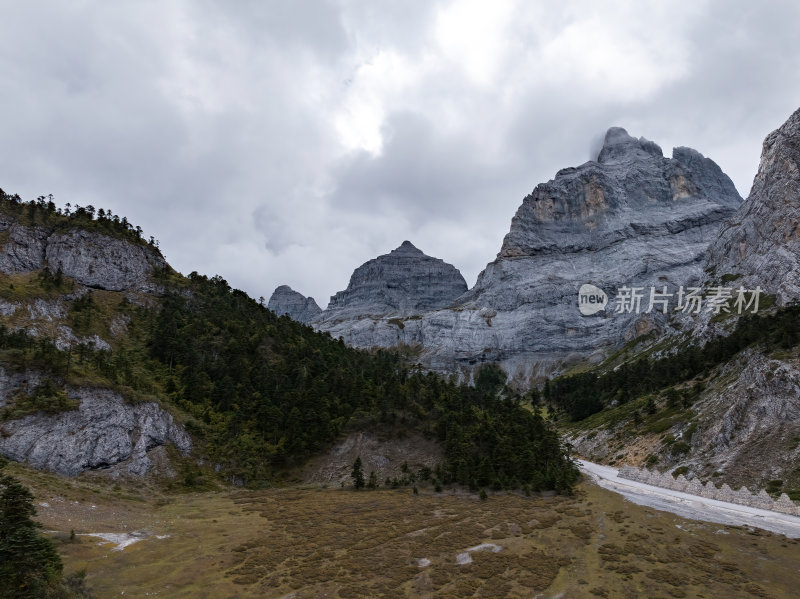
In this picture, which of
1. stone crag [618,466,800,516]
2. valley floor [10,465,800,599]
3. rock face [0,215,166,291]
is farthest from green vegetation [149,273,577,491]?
rock face [0,215,166,291]

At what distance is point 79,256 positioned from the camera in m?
112

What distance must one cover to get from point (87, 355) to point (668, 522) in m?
88.1

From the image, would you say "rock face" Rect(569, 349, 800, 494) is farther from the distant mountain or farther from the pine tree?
the pine tree

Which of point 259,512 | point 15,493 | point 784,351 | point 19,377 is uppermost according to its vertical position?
point 784,351

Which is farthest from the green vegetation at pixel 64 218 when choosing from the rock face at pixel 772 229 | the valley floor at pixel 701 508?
the rock face at pixel 772 229

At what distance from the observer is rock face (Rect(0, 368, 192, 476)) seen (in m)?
54.0

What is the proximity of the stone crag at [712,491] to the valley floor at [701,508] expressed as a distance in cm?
99

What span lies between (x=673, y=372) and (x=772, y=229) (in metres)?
71.1

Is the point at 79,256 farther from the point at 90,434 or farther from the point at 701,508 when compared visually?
the point at 701,508

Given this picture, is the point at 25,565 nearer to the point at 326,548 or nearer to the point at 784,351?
the point at 326,548

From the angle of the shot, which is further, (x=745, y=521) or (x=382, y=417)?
(x=382, y=417)

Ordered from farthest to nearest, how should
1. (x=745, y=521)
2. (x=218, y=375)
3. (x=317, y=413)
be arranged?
(x=218, y=375) < (x=317, y=413) < (x=745, y=521)

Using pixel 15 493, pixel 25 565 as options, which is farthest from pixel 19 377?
pixel 25 565

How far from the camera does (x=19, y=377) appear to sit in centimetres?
6050
